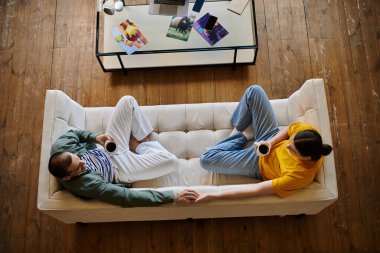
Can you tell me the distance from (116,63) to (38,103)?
A: 710 millimetres

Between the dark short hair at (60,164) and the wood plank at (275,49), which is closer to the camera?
the dark short hair at (60,164)

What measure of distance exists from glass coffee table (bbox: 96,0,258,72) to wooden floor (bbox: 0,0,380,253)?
0.13m

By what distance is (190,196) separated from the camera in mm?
1654

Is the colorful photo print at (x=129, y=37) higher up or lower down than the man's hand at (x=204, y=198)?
higher up

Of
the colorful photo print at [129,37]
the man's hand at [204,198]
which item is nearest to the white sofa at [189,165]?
the man's hand at [204,198]

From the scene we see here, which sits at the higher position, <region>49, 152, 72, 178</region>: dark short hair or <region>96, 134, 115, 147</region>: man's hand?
<region>96, 134, 115, 147</region>: man's hand

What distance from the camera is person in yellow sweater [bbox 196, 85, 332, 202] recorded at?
1581 millimetres

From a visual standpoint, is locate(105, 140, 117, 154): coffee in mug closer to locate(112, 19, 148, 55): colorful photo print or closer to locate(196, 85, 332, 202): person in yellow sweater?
locate(196, 85, 332, 202): person in yellow sweater

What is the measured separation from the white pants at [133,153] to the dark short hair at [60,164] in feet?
1.20

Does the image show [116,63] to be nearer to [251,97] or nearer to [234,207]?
[251,97]

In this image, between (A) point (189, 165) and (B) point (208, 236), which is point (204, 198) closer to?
(A) point (189, 165)

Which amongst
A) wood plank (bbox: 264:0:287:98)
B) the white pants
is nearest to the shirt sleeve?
the white pants

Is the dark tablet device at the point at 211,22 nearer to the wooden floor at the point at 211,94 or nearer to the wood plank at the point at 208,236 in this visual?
the wooden floor at the point at 211,94

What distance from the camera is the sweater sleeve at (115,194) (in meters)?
1.65
